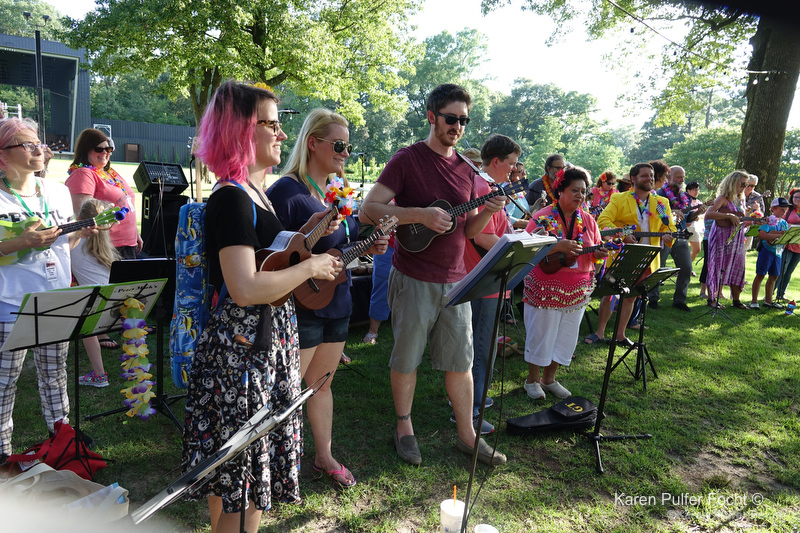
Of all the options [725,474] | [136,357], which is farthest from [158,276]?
[725,474]

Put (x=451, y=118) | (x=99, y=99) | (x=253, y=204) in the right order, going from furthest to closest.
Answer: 1. (x=99, y=99)
2. (x=451, y=118)
3. (x=253, y=204)

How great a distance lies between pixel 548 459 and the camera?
358cm

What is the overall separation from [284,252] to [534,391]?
3.41m

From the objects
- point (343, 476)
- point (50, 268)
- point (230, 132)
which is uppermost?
point (230, 132)

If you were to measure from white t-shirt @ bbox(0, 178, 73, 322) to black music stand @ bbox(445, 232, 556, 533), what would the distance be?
101 inches

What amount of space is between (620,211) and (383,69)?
1862 centimetres

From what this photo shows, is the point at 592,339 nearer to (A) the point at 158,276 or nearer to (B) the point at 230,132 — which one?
(A) the point at 158,276

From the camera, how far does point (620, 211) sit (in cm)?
625

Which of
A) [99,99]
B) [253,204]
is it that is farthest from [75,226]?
[99,99]

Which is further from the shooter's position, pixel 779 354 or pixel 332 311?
pixel 779 354

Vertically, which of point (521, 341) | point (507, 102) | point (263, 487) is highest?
point (507, 102)

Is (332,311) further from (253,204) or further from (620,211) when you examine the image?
(620,211)

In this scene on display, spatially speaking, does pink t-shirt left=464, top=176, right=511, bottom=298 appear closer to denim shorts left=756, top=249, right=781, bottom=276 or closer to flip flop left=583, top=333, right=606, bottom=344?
flip flop left=583, top=333, right=606, bottom=344

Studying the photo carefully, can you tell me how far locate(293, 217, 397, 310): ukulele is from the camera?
8.34 feet
